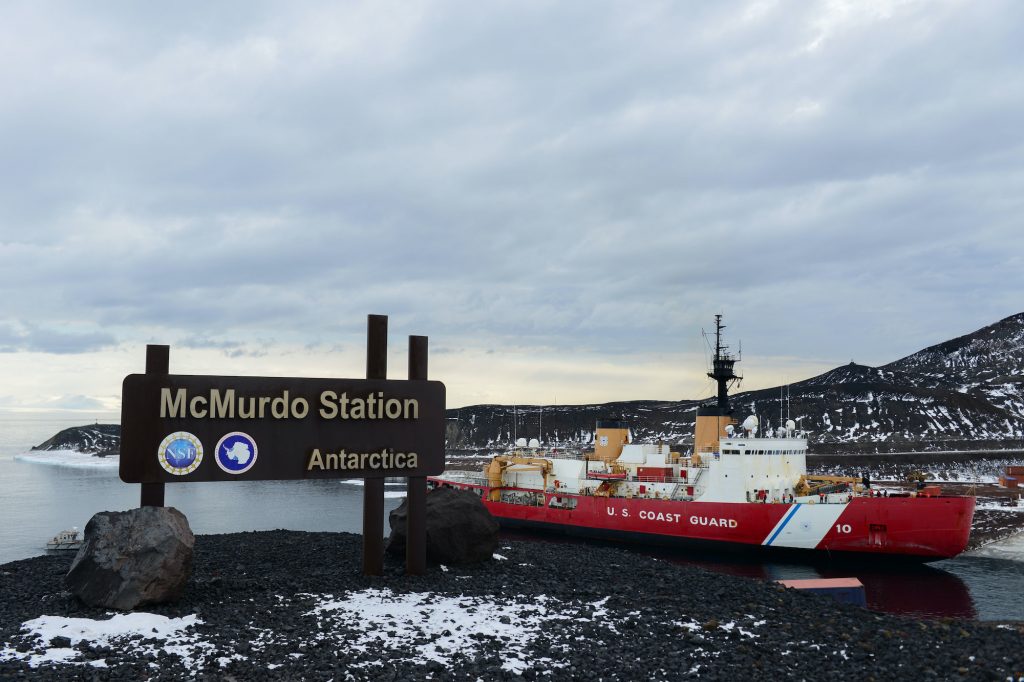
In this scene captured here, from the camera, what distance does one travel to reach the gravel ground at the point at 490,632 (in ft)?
30.9

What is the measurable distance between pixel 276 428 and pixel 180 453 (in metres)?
1.79

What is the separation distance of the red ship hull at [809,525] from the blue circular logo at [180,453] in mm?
24404

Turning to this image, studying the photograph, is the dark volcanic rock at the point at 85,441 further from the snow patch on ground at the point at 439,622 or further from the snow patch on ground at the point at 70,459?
the snow patch on ground at the point at 439,622

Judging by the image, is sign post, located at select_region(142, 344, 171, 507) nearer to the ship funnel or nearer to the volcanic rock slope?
the ship funnel

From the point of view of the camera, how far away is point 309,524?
41.8 metres

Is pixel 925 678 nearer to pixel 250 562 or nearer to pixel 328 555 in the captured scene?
pixel 328 555

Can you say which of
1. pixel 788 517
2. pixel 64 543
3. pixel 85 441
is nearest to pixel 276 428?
pixel 788 517

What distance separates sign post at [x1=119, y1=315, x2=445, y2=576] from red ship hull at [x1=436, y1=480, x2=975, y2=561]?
20169 mm

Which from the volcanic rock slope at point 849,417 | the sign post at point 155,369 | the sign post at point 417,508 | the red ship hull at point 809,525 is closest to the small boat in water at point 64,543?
the sign post at point 155,369

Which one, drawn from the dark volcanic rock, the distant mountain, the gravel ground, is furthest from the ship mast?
the dark volcanic rock

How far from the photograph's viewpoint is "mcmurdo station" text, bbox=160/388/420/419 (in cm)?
1291

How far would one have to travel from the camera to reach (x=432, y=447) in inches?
592

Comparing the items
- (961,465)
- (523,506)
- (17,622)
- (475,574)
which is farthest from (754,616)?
(961,465)

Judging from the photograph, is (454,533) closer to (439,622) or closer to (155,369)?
(439,622)
